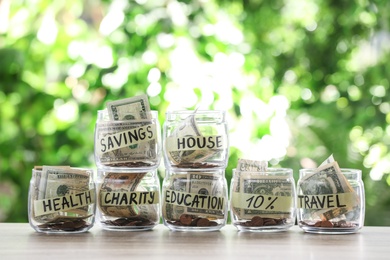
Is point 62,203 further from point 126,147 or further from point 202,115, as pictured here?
point 202,115

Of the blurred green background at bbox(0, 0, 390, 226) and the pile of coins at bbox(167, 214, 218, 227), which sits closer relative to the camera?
the pile of coins at bbox(167, 214, 218, 227)

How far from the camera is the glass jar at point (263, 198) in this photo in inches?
51.0

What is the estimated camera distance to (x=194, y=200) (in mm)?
1297

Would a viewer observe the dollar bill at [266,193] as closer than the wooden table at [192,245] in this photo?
No

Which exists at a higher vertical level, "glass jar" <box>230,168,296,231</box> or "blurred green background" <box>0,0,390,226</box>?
"blurred green background" <box>0,0,390,226</box>

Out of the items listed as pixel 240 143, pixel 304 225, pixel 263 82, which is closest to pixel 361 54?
pixel 263 82

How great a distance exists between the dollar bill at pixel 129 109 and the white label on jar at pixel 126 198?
0.42 feet

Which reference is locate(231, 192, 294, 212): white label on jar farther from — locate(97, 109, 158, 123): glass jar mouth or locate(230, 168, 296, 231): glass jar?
locate(97, 109, 158, 123): glass jar mouth

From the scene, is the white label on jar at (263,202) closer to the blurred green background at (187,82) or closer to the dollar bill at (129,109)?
the dollar bill at (129,109)

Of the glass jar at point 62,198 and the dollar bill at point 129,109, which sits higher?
the dollar bill at point 129,109

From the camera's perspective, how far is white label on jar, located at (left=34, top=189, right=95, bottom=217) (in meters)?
1.29

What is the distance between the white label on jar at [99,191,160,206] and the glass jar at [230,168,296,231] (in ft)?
0.46

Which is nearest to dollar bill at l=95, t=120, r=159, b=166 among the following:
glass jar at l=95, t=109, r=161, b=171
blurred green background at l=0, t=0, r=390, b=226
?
glass jar at l=95, t=109, r=161, b=171

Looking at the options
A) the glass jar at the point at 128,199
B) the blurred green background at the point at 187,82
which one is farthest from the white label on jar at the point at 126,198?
the blurred green background at the point at 187,82
